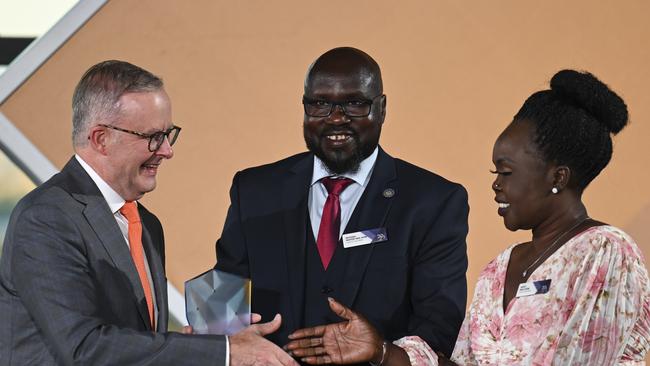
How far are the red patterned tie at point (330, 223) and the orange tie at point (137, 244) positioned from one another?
1.62 feet

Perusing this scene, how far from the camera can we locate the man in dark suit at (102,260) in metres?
2.59

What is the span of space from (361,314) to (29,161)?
2861 mm

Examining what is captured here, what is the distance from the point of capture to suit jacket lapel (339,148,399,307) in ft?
9.68

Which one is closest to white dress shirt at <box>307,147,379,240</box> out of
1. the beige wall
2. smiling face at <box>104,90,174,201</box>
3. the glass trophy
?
the glass trophy

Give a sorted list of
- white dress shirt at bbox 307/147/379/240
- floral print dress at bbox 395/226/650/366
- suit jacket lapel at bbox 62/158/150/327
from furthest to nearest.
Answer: white dress shirt at bbox 307/147/379/240, suit jacket lapel at bbox 62/158/150/327, floral print dress at bbox 395/226/650/366

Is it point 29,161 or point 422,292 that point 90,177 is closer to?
point 422,292

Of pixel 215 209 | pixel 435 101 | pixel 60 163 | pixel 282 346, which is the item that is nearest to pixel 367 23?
pixel 435 101

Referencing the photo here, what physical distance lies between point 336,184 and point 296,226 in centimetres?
17

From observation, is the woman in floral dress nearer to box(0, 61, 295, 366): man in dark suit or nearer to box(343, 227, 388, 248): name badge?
box(343, 227, 388, 248): name badge

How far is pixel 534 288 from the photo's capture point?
100 inches

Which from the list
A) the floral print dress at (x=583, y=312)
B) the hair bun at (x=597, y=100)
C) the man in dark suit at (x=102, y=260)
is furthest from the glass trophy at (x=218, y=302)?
the hair bun at (x=597, y=100)

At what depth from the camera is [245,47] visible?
530cm

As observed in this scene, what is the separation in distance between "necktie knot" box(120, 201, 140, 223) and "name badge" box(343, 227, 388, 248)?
58 centimetres

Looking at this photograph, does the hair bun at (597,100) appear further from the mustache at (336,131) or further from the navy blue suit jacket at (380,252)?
the mustache at (336,131)
